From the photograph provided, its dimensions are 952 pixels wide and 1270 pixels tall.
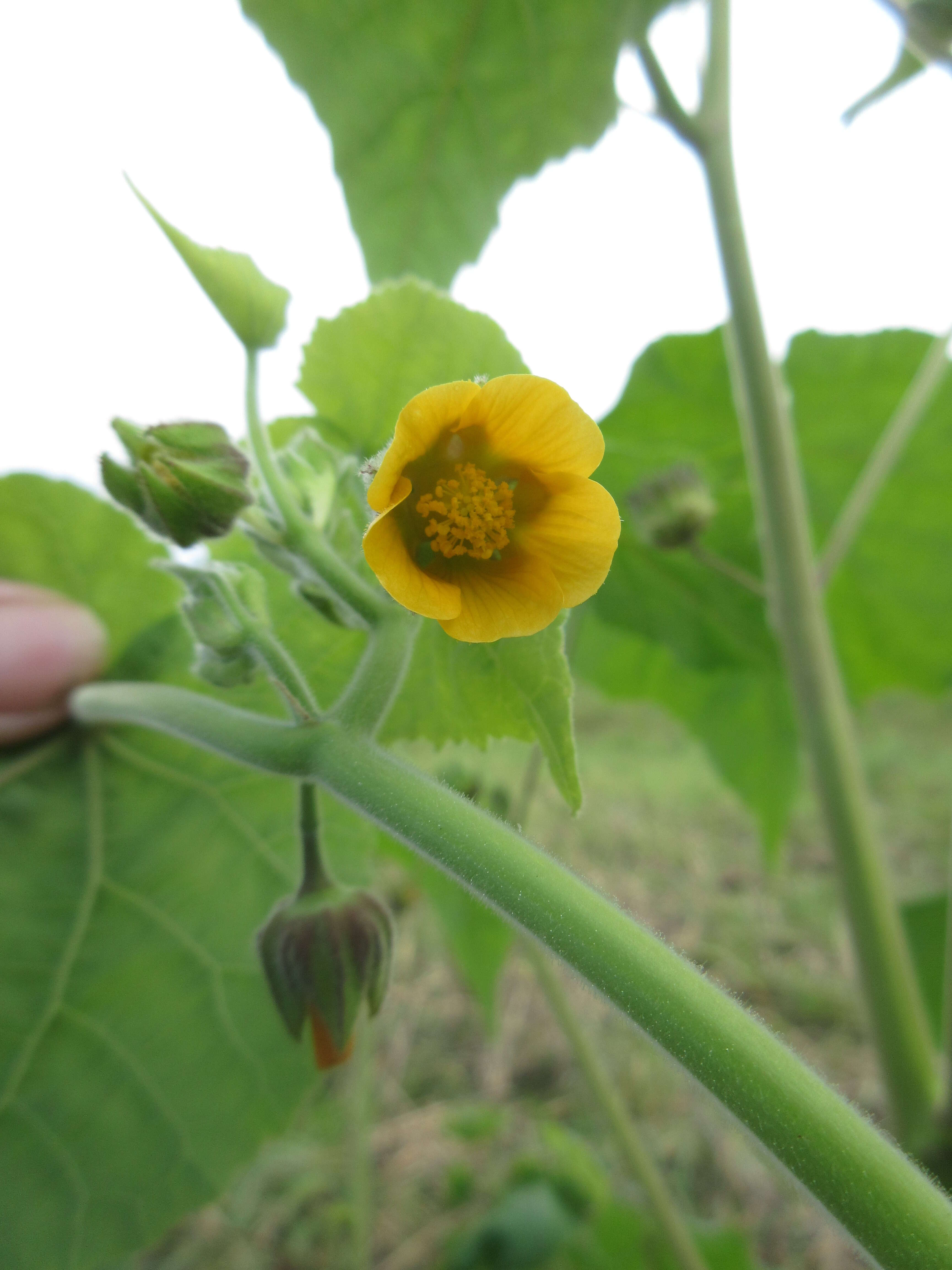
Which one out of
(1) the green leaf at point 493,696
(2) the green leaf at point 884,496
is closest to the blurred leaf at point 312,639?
(1) the green leaf at point 493,696

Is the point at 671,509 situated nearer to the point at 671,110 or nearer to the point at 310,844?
the point at 671,110

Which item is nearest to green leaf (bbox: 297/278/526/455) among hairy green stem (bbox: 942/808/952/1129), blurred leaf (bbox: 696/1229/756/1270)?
hairy green stem (bbox: 942/808/952/1129)

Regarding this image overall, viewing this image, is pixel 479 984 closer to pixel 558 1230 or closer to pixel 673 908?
pixel 558 1230

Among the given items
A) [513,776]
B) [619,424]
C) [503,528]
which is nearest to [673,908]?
[513,776]

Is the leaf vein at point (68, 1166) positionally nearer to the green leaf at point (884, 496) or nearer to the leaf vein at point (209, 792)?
the leaf vein at point (209, 792)

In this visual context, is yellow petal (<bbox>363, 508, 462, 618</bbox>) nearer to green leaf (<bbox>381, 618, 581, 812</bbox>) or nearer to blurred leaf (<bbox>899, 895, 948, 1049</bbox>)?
green leaf (<bbox>381, 618, 581, 812</bbox>)

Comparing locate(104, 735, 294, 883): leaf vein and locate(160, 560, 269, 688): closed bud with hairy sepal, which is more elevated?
locate(160, 560, 269, 688): closed bud with hairy sepal
